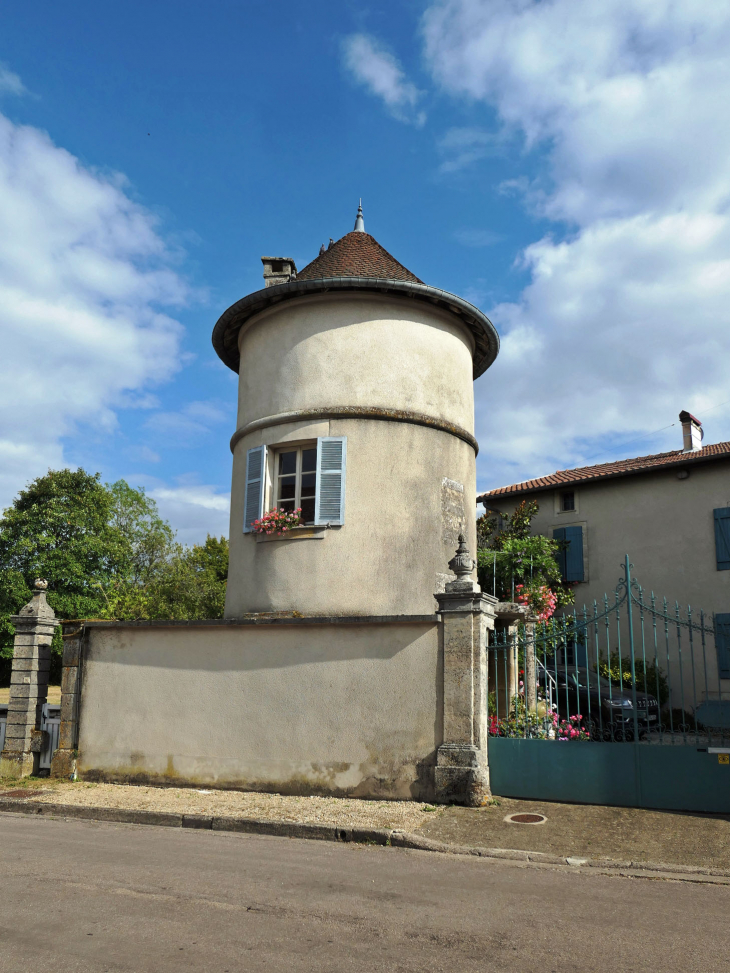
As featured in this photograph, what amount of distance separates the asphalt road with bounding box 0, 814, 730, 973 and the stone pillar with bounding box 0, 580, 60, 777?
179 inches

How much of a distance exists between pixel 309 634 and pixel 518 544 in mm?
9730

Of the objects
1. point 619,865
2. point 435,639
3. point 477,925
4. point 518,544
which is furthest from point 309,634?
point 518,544

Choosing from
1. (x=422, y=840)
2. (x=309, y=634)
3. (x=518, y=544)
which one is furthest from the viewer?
(x=518, y=544)

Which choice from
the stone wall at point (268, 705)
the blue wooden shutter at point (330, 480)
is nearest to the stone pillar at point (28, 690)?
the stone wall at point (268, 705)

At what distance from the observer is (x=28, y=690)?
11430 millimetres

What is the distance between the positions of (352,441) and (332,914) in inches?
286

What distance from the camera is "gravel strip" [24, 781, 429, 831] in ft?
26.1

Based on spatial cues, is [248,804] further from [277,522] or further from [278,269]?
[278,269]

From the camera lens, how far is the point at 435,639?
9086 millimetres

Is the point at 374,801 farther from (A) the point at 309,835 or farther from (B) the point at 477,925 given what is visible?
(B) the point at 477,925

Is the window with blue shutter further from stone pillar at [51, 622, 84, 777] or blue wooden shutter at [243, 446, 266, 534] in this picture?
stone pillar at [51, 622, 84, 777]

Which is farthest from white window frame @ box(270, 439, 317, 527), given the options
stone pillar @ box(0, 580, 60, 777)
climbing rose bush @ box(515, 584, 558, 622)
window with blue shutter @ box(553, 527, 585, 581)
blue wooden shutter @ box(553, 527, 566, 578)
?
window with blue shutter @ box(553, 527, 585, 581)

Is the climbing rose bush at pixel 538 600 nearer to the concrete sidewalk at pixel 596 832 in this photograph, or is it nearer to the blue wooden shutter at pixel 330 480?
the blue wooden shutter at pixel 330 480

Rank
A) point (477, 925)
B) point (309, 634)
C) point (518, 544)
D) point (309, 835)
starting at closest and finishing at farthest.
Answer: point (477, 925), point (309, 835), point (309, 634), point (518, 544)
